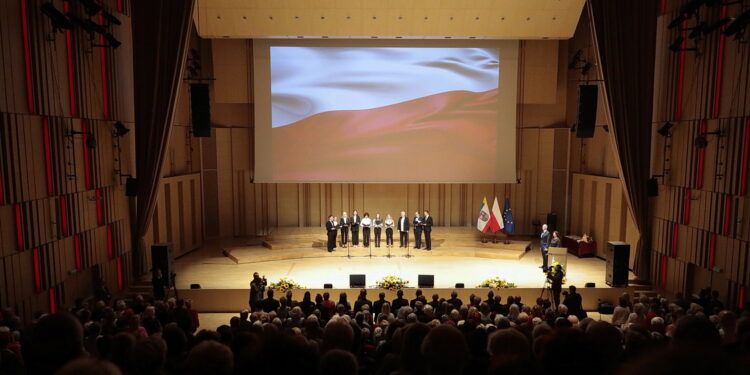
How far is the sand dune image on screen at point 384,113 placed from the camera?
639 inches

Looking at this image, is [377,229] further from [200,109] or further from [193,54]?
[193,54]

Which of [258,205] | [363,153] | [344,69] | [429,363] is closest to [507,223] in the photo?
[363,153]

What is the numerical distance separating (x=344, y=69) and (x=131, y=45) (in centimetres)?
643

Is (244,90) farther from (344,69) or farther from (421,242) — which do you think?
(421,242)

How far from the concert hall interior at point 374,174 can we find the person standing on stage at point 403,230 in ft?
0.30

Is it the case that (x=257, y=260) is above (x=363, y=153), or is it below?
below

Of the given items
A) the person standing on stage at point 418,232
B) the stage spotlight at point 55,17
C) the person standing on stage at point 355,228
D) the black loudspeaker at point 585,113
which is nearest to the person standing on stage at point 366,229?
the person standing on stage at point 355,228

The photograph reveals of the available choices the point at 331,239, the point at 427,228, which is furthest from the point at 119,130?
the point at 427,228

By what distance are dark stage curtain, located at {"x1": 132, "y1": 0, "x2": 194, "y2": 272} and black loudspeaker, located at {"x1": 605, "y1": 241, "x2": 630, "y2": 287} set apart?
36.1 ft

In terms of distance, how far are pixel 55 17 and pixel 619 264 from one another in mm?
12876

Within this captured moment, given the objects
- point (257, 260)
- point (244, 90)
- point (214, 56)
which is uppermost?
point (214, 56)

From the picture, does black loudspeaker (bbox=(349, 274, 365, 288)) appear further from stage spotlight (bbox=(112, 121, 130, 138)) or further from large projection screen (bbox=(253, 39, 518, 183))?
stage spotlight (bbox=(112, 121, 130, 138))

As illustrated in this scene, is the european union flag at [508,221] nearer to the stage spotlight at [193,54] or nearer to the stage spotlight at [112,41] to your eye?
the stage spotlight at [193,54]

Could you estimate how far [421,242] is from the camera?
16.5 metres
